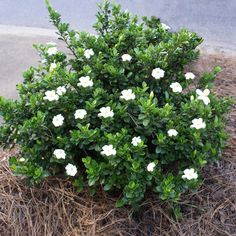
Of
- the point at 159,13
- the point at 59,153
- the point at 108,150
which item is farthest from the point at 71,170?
the point at 159,13

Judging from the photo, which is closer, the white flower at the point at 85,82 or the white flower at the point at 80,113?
the white flower at the point at 80,113

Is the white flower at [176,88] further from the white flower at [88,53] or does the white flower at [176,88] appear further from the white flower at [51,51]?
the white flower at [51,51]

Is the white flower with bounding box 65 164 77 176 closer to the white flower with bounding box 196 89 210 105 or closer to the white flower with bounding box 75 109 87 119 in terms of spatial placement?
the white flower with bounding box 75 109 87 119

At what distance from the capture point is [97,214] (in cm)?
243

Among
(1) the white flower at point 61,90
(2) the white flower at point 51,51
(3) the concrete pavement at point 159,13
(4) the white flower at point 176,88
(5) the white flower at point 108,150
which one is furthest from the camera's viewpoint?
(3) the concrete pavement at point 159,13

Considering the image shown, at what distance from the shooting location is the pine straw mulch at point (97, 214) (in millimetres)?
2420

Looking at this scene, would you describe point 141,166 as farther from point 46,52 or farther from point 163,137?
point 46,52

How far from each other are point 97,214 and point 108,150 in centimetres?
48

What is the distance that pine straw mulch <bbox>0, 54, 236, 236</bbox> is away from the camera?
2.42 meters

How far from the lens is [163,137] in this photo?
222cm

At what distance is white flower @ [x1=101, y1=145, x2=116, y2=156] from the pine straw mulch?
0.42 meters

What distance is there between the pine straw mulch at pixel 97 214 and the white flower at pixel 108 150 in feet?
1.37

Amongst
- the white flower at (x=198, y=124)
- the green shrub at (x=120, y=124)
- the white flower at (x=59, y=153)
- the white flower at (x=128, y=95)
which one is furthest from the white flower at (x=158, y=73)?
the white flower at (x=59, y=153)

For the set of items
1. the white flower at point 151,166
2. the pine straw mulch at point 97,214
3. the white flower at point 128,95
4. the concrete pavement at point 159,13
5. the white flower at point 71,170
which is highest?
the white flower at point 128,95
